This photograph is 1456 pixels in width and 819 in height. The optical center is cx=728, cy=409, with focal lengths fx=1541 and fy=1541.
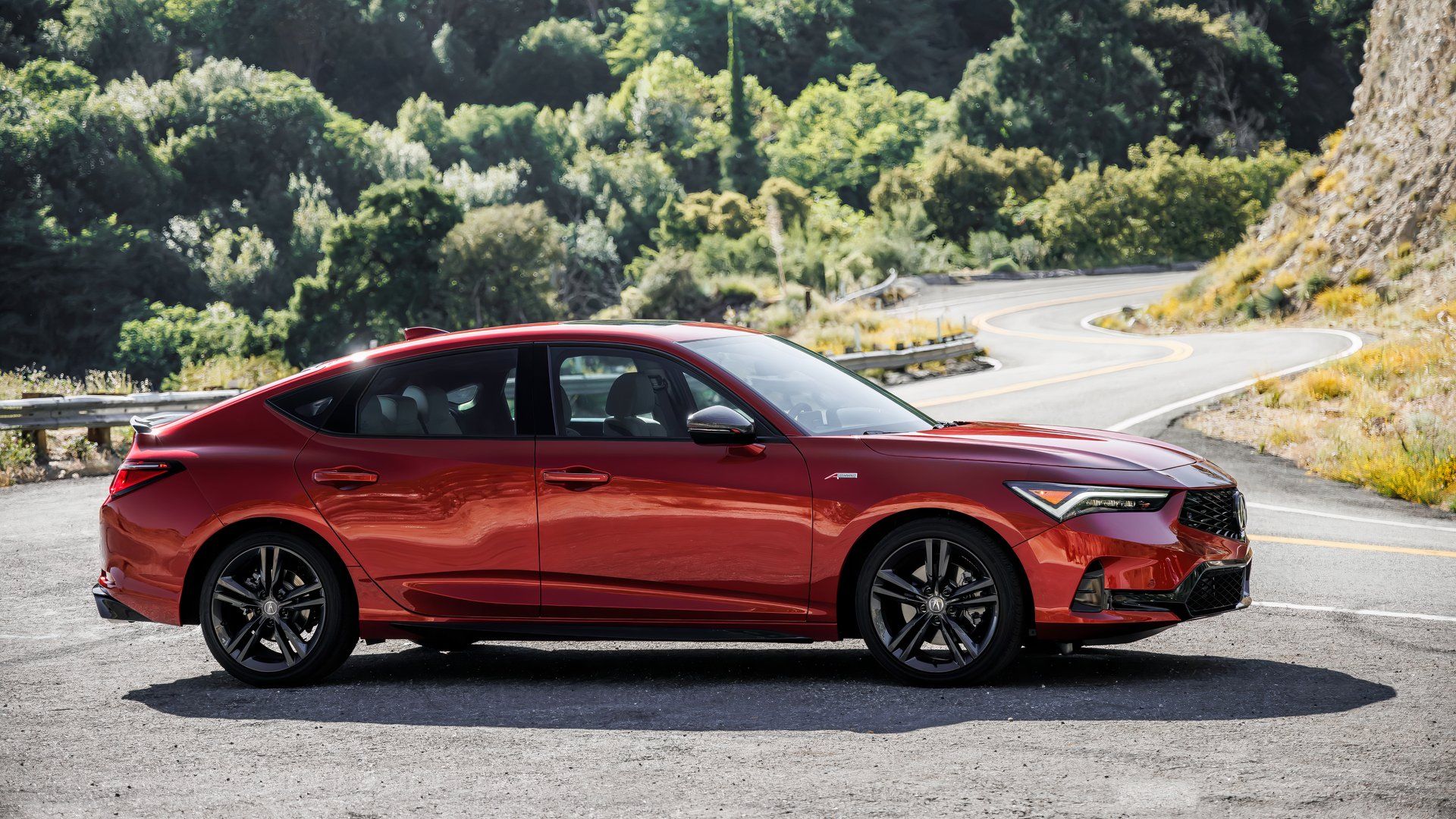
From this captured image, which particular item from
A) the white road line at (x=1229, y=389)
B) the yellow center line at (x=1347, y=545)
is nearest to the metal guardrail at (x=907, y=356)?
the white road line at (x=1229, y=389)

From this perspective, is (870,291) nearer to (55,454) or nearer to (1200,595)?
(55,454)

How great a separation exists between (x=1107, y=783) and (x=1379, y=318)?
30.1m

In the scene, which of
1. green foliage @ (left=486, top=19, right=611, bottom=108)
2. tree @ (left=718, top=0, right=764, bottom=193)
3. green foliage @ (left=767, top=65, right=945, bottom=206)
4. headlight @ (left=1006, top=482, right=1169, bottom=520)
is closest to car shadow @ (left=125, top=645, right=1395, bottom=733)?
headlight @ (left=1006, top=482, right=1169, bottom=520)

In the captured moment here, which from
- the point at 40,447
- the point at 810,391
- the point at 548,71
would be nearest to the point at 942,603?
the point at 810,391

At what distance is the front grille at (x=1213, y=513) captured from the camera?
6.23 m

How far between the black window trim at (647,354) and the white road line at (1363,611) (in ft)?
11.2

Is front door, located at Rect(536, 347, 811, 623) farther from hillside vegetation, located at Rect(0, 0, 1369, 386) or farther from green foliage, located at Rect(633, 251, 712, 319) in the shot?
green foliage, located at Rect(633, 251, 712, 319)

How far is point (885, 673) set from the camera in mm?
6523

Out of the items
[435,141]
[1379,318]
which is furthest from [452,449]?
[435,141]

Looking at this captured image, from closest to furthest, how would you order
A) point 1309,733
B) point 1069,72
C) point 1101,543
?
point 1309,733
point 1101,543
point 1069,72

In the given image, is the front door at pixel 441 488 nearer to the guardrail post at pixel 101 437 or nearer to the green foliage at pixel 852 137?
the guardrail post at pixel 101 437

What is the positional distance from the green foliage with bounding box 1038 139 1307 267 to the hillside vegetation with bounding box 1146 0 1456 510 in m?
22.1

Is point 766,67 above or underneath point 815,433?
above

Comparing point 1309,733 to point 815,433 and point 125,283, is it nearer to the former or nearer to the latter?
point 815,433
